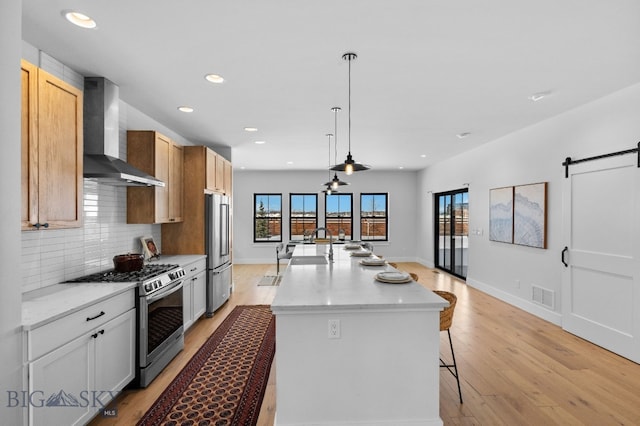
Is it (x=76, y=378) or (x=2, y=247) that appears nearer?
(x=2, y=247)

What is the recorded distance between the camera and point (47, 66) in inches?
105

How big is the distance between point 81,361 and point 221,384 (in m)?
1.11

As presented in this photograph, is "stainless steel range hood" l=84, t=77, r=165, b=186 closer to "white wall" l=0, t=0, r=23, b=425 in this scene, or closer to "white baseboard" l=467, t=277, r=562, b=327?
"white wall" l=0, t=0, r=23, b=425

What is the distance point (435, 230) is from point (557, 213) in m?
4.30

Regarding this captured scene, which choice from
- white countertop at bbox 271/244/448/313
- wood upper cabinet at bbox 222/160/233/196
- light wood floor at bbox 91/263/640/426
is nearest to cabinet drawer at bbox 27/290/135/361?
light wood floor at bbox 91/263/640/426

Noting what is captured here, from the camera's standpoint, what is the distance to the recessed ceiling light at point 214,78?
10.0 feet

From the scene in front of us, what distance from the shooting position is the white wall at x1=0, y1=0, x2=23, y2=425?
1.67 metres

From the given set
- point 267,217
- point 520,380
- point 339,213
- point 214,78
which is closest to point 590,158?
point 520,380

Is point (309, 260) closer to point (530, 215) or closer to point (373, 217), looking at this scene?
point (530, 215)

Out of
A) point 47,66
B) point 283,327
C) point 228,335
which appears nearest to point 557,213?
point 283,327

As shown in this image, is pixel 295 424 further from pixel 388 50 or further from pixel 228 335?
pixel 388 50

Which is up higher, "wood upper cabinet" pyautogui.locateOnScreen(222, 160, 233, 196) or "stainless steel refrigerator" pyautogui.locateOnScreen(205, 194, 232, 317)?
"wood upper cabinet" pyautogui.locateOnScreen(222, 160, 233, 196)

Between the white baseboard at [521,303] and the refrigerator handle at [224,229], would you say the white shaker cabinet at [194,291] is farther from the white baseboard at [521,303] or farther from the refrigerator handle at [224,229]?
the white baseboard at [521,303]

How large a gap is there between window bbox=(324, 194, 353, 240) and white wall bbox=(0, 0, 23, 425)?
8162 mm
